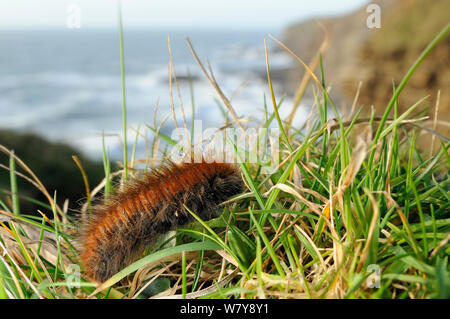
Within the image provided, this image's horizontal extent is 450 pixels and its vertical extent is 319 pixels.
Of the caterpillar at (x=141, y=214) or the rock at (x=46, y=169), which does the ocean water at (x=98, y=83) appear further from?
the caterpillar at (x=141, y=214)

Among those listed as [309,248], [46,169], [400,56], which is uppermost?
[400,56]

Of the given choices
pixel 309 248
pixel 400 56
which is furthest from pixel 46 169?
pixel 309 248

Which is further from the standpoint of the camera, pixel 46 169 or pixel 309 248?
pixel 46 169

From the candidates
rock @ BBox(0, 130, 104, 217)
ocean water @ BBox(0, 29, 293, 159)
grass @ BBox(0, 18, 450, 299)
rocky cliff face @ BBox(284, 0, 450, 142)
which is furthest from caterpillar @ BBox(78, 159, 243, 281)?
ocean water @ BBox(0, 29, 293, 159)

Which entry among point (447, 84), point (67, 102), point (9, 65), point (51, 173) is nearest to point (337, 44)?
point (447, 84)

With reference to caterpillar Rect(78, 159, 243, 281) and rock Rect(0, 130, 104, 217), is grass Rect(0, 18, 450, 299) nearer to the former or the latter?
caterpillar Rect(78, 159, 243, 281)

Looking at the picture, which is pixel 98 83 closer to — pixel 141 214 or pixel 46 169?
pixel 46 169

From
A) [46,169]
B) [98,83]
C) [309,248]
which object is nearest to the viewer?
[309,248]

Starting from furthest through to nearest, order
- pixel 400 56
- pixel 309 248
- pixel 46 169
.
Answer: pixel 400 56 → pixel 46 169 → pixel 309 248

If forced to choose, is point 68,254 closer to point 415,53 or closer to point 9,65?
point 415,53
